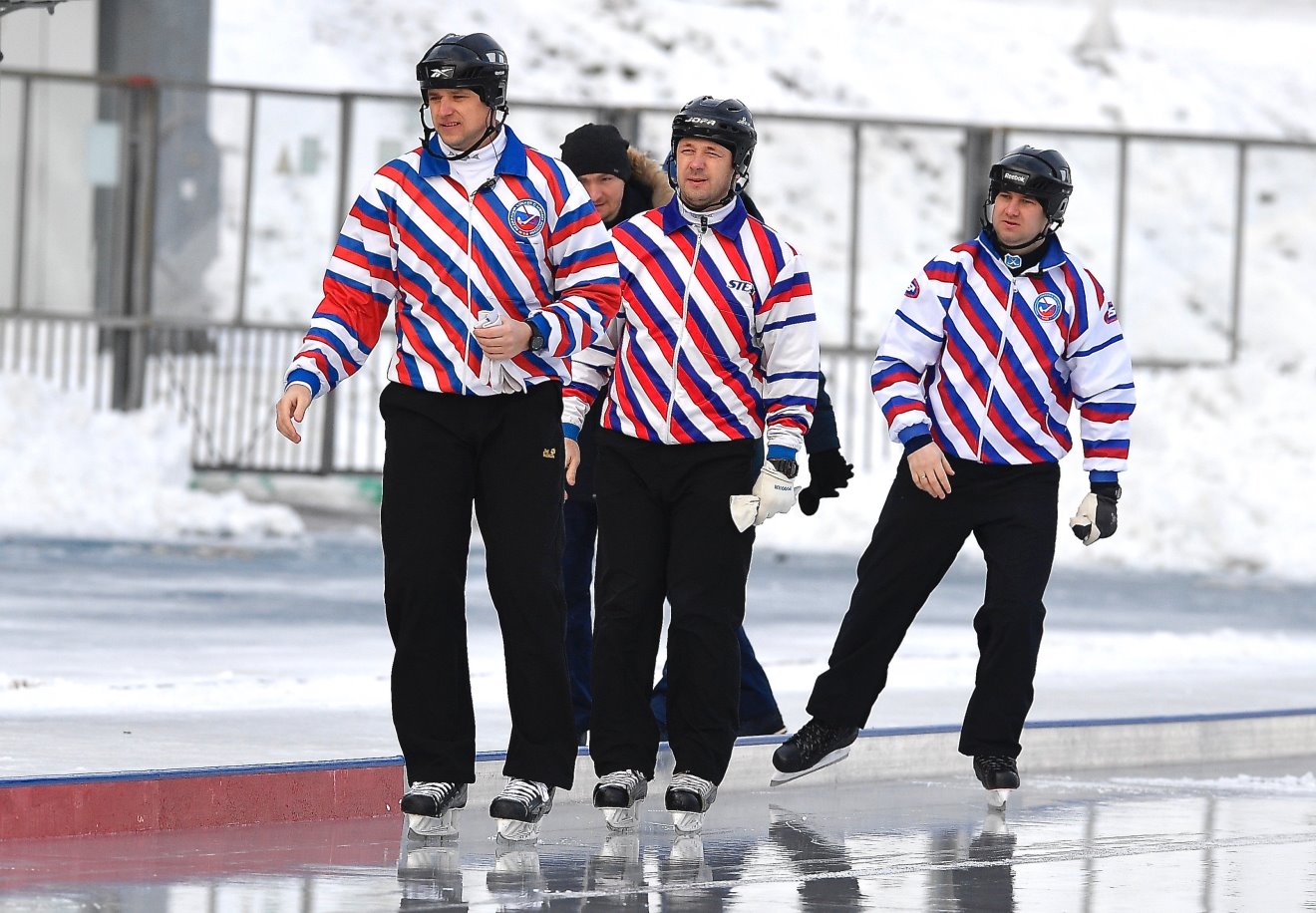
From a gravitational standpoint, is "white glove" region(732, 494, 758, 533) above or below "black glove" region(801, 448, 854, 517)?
below

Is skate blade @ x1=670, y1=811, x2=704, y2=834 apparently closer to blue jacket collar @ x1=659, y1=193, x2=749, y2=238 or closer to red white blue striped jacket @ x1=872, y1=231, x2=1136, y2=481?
red white blue striped jacket @ x1=872, y1=231, x2=1136, y2=481

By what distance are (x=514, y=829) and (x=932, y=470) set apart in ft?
5.36

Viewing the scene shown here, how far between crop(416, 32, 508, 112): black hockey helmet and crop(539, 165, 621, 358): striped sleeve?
255 millimetres

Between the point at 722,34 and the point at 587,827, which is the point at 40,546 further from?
the point at 722,34

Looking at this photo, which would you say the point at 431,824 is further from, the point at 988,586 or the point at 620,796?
the point at 988,586

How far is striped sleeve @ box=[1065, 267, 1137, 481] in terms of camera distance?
6.89 m

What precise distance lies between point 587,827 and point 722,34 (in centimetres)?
3298

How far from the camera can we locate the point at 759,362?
6477mm

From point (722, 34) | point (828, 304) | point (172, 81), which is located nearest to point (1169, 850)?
point (172, 81)

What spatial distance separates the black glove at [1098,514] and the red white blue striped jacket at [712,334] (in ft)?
3.35

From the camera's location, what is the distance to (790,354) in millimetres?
6379

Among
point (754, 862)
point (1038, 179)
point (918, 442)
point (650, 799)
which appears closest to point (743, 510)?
point (918, 442)

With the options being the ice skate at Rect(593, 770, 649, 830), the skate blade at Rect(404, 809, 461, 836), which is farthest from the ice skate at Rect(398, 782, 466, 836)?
the ice skate at Rect(593, 770, 649, 830)

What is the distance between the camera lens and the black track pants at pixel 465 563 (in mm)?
5934
